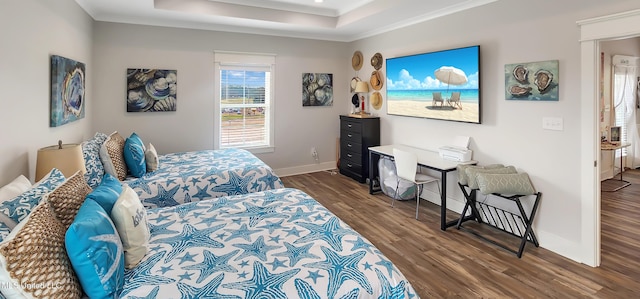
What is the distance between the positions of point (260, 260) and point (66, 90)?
2690 mm

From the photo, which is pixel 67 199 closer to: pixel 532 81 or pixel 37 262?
pixel 37 262

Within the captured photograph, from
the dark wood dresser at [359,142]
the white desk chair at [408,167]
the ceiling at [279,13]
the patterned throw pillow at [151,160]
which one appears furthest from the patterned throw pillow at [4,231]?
the dark wood dresser at [359,142]

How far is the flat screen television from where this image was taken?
12.3 ft

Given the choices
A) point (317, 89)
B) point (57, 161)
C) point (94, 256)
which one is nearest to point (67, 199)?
point (94, 256)

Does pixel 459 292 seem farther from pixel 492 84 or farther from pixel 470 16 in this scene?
pixel 470 16

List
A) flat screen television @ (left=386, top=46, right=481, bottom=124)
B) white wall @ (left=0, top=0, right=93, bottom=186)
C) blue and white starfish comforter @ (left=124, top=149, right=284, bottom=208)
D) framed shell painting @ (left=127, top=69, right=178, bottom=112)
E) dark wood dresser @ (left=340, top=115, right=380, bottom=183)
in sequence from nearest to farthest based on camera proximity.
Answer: white wall @ (left=0, top=0, right=93, bottom=186), blue and white starfish comforter @ (left=124, top=149, right=284, bottom=208), flat screen television @ (left=386, top=46, right=481, bottom=124), framed shell painting @ (left=127, top=69, right=178, bottom=112), dark wood dresser @ (left=340, top=115, right=380, bottom=183)

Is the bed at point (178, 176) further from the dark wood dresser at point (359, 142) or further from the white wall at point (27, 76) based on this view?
the dark wood dresser at point (359, 142)

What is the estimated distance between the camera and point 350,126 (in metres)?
5.61

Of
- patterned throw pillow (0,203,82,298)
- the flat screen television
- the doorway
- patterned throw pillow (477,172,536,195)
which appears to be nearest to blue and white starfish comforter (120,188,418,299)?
patterned throw pillow (0,203,82,298)

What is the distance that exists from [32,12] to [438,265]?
11.9 feet

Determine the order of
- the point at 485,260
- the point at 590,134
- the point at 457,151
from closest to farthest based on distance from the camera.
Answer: the point at 590,134
the point at 485,260
the point at 457,151

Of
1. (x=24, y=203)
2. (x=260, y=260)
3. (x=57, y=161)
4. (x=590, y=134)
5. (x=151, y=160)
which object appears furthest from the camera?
(x=151, y=160)

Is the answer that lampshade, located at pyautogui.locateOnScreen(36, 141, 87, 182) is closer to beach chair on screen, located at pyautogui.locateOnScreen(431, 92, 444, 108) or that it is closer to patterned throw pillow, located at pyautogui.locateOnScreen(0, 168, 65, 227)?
→ patterned throw pillow, located at pyautogui.locateOnScreen(0, 168, 65, 227)

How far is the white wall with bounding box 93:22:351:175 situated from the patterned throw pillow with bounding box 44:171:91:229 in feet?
10.5
